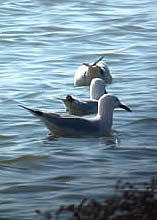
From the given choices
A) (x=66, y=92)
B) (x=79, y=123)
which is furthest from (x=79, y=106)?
(x=66, y=92)

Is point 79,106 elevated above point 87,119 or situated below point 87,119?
below

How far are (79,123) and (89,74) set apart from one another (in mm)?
3544

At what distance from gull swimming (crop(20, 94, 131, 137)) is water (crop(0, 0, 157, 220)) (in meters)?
0.11

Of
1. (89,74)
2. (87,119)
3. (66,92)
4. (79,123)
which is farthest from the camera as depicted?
(89,74)

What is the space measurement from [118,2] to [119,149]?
43.2 feet

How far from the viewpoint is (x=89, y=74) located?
556 inches

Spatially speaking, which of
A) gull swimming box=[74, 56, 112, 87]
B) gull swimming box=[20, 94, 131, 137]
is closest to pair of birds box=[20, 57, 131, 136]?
gull swimming box=[20, 94, 131, 137]

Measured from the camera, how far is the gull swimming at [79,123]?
10531mm

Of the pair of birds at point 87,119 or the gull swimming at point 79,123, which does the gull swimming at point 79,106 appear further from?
the gull swimming at point 79,123

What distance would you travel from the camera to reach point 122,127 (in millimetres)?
11234

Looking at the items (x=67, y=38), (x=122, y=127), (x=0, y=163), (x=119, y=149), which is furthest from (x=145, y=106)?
(x=67, y=38)

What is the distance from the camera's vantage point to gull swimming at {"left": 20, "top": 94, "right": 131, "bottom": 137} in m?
10.5

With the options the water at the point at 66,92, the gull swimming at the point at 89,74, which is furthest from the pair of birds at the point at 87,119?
the gull swimming at the point at 89,74

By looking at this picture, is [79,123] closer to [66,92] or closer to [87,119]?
[87,119]
